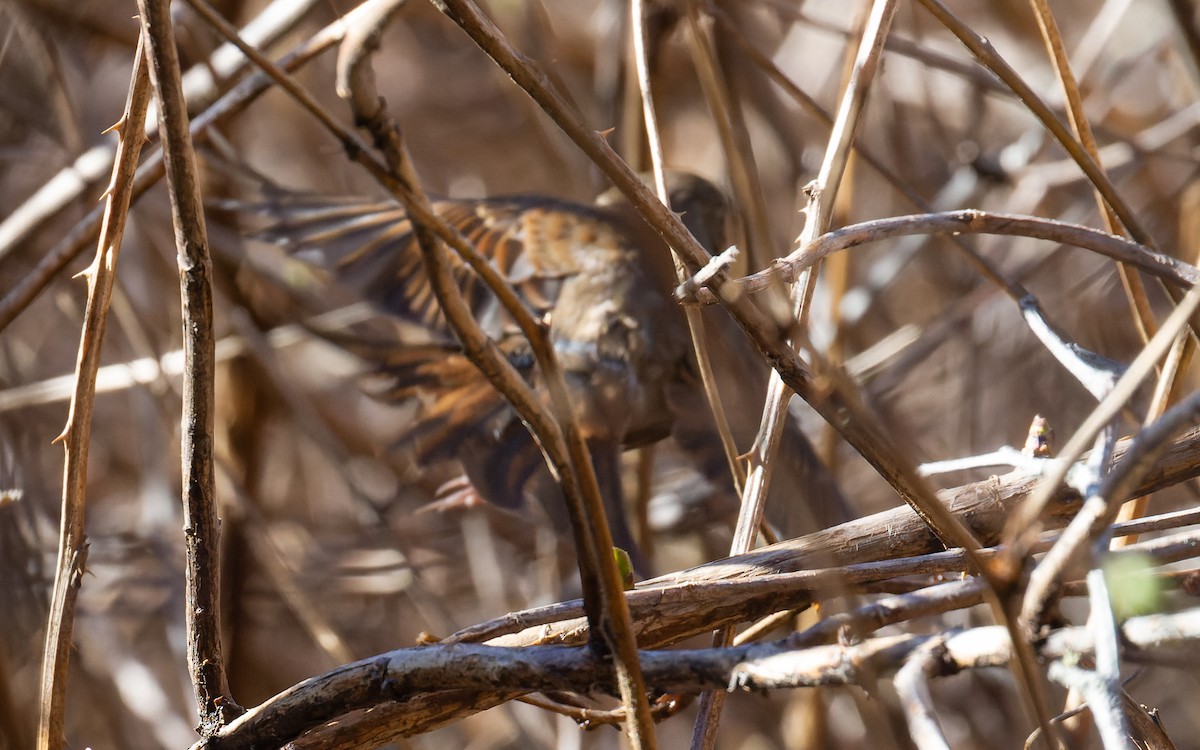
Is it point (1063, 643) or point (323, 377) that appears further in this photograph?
point (323, 377)

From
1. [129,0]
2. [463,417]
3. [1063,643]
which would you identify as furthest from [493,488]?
[129,0]

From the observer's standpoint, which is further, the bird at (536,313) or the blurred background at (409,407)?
the bird at (536,313)

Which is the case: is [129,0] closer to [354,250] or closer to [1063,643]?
[354,250]

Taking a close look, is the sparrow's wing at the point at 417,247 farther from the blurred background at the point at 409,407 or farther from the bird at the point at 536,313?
the blurred background at the point at 409,407

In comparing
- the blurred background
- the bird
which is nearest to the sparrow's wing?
the bird

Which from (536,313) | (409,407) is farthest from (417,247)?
(409,407)

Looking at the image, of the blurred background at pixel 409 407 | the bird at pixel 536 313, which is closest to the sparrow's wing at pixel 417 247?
the bird at pixel 536 313
